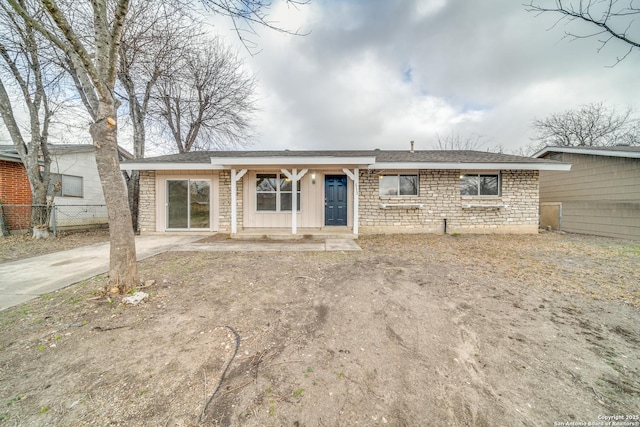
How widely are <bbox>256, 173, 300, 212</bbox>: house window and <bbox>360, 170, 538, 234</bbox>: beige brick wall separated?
286cm

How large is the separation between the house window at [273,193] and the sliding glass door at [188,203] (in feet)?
6.48

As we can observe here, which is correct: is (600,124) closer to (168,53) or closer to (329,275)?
(329,275)

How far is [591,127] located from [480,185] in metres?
18.0

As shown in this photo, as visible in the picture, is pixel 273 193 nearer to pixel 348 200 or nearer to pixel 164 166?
pixel 348 200

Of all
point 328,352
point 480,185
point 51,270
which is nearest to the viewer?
point 328,352

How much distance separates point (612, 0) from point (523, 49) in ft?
17.9

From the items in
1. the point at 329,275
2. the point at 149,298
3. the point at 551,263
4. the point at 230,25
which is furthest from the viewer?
the point at 551,263

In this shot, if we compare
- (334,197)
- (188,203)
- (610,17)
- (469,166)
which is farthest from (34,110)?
(469,166)

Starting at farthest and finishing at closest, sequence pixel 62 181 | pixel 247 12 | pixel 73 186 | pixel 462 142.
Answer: pixel 462 142 → pixel 73 186 → pixel 62 181 → pixel 247 12

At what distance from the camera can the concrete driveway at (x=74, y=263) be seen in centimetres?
347

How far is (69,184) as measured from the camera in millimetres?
10172

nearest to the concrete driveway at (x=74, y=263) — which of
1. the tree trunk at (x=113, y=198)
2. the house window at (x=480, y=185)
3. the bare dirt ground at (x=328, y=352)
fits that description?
the bare dirt ground at (x=328, y=352)

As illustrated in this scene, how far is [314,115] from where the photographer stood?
15.1 meters

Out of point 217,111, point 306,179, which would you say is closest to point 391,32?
point 306,179
